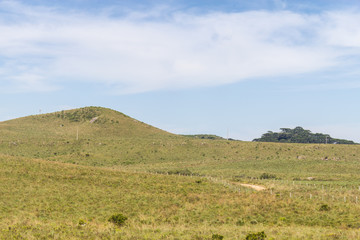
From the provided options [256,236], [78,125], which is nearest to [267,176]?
[256,236]

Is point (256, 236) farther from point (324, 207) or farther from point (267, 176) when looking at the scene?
point (267, 176)

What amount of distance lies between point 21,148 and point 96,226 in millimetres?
97136

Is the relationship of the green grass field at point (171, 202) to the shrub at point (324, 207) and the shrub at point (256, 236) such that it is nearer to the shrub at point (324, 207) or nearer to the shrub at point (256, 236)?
the shrub at point (324, 207)

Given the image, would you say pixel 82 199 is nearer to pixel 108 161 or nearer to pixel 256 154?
pixel 108 161

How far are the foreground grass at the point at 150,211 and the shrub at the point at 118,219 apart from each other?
0.49m

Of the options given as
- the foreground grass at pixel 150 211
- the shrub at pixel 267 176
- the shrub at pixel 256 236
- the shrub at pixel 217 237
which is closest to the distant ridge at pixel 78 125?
the shrub at pixel 267 176

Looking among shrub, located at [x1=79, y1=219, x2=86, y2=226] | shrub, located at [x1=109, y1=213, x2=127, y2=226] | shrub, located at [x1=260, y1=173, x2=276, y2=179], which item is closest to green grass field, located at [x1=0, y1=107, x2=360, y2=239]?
shrub, located at [x1=79, y1=219, x2=86, y2=226]

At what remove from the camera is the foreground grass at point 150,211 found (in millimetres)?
36438

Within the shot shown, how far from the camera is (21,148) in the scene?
130 metres

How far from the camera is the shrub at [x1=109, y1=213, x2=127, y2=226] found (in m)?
43.0

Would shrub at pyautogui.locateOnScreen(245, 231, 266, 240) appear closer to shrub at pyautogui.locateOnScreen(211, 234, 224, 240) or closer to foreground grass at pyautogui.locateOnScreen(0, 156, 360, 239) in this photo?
foreground grass at pyautogui.locateOnScreen(0, 156, 360, 239)

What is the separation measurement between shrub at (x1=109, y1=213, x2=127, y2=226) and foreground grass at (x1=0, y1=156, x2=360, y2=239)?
0.49m

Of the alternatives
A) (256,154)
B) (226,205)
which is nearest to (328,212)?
(226,205)

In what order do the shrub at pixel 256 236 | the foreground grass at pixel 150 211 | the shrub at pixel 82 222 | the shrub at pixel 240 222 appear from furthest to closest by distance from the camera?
the shrub at pixel 240 222, the shrub at pixel 82 222, the foreground grass at pixel 150 211, the shrub at pixel 256 236
